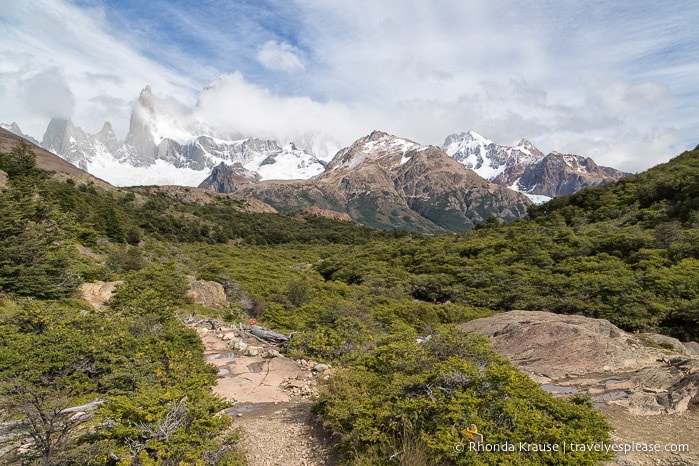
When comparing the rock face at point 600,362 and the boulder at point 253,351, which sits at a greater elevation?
the rock face at point 600,362

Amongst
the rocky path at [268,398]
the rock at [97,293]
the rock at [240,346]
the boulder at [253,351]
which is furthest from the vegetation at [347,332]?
the rock at [240,346]

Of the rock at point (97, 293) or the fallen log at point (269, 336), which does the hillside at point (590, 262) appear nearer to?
the fallen log at point (269, 336)

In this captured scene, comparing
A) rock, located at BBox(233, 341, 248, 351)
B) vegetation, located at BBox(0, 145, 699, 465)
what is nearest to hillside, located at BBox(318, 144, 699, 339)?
vegetation, located at BBox(0, 145, 699, 465)

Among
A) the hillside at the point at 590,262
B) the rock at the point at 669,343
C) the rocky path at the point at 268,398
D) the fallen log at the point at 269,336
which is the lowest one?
the rocky path at the point at 268,398

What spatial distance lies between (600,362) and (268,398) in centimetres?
968

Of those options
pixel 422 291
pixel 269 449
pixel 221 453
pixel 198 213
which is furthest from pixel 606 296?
pixel 198 213

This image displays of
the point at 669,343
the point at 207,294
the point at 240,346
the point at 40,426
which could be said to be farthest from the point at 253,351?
the point at 669,343

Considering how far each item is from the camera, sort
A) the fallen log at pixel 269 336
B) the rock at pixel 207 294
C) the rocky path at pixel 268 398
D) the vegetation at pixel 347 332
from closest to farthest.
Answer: the vegetation at pixel 347 332, the rocky path at pixel 268 398, the fallen log at pixel 269 336, the rock at pixel 207 294

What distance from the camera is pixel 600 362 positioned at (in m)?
10.7

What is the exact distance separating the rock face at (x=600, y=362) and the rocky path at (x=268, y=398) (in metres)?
6.32

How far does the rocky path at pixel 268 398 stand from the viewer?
742 centimetres

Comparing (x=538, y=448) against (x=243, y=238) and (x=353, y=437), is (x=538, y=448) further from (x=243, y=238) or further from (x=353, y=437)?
(x=243, y=238)

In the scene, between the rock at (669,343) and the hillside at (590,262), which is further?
the hillside at (590,262)

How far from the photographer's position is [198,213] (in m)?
101
